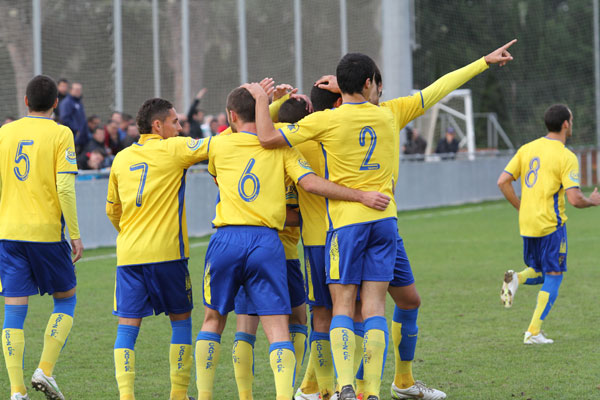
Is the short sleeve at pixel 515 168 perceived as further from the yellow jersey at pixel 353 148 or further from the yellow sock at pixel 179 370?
the yellow sock at pixel 179 370

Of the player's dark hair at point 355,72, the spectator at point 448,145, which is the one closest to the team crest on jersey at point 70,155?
the player's dark hair at point 355,72

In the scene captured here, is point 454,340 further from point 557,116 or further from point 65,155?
point 65,155

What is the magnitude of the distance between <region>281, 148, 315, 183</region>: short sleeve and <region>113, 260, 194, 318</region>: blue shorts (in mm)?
868

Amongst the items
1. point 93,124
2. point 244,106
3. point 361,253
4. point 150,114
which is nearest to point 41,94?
point 150,114

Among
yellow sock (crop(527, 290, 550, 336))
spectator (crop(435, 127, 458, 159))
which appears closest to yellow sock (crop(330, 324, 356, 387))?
yellow sock (crop(527, 290, 550, 336))

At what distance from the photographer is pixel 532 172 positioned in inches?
298

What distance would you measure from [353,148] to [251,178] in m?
0.60

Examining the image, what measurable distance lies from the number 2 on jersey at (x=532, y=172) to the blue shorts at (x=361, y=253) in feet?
9.74

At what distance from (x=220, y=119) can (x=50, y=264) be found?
11.8 meters

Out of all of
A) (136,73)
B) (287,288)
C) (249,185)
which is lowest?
(287,288)

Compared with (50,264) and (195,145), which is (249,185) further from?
(50,264)

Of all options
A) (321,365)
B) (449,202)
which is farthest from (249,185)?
(449,202)

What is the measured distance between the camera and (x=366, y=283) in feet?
16.2

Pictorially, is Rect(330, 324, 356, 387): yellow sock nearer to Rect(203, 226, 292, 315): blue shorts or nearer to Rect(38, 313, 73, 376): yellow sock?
Rect(203, 226, 292, 315): blue shorts
